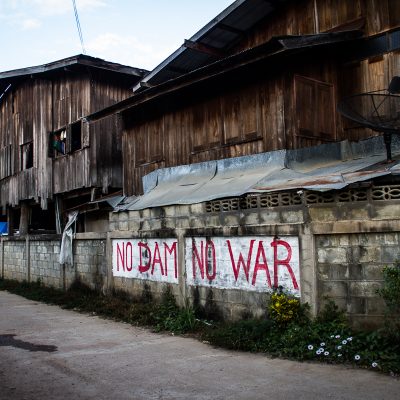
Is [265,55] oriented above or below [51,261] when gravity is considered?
above

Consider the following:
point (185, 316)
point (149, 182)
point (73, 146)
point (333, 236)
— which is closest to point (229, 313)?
point (185, 316)

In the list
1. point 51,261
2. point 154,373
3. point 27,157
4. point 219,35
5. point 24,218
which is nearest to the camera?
point 154,373

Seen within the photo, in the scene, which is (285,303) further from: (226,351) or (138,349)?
(138,349)

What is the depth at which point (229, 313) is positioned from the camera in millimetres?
8211

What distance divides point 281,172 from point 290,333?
327cm

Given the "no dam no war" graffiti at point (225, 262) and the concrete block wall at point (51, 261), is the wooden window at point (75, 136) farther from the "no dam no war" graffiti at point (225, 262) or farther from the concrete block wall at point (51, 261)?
the "no dam no war" graffiti at point (225, 262)

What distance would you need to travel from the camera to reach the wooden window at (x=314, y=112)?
9.50m

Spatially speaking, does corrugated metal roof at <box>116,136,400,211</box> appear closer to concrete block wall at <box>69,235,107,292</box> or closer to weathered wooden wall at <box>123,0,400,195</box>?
weathered wooden wall at <box>123,0,400,195</box>

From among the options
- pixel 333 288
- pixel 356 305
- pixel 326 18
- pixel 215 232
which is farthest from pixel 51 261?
pixel 356 305

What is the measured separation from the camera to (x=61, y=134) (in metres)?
18.4

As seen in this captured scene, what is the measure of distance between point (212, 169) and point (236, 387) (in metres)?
6.36

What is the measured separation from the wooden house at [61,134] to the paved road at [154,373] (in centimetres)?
909

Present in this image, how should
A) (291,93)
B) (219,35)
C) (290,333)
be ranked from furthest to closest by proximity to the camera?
(219,35), (291,93), (290,333)

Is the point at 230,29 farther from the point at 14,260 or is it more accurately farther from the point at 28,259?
the point at 14,260
